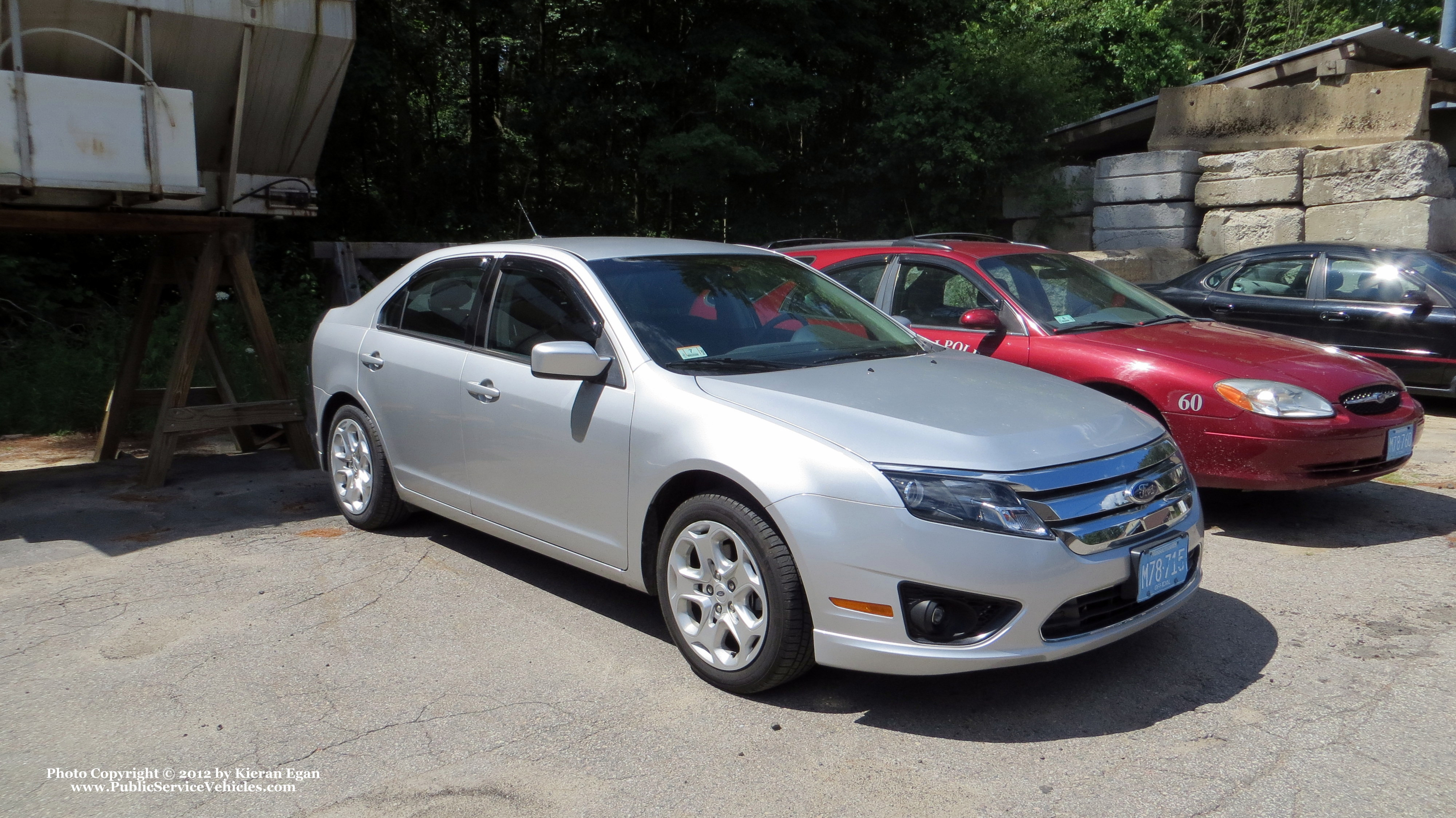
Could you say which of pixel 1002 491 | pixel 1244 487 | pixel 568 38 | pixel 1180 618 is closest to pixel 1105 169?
pixel 568 38

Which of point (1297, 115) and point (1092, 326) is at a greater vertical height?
point (1297, 115)

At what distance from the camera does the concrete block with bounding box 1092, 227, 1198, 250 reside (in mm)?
13648

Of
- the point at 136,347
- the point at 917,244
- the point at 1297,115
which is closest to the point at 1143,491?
the point at 917,244

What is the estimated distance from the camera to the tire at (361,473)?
221 inches

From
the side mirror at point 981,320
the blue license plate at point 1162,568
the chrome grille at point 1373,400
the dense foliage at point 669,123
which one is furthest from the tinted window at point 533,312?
the dense foliage at point 669,123

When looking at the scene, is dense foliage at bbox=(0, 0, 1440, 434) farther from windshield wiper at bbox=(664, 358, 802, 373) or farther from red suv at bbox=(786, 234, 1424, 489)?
windshield wiper at bbox=(664, 358, 802, 373)

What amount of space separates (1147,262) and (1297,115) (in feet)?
8.82

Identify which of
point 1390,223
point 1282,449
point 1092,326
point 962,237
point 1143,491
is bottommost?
point 1282,449

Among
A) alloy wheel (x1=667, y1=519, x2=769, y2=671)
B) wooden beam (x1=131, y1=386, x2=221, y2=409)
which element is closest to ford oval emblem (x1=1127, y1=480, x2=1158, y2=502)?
alloy wheel (x1=667, y1=519, x2=769, y2=671)

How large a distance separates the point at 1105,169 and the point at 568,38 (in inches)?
336

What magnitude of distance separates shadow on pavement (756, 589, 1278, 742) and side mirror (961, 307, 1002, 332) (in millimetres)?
2323

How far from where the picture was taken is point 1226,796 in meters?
3.03

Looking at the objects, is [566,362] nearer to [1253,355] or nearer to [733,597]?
[733,597]

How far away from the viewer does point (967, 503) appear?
3354mm
